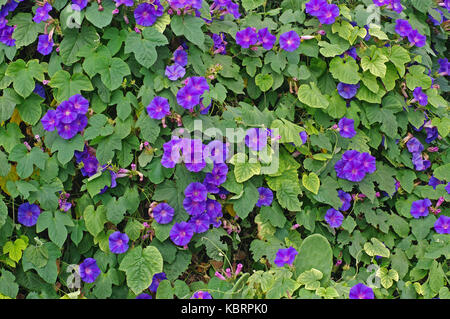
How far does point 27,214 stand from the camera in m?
2.63

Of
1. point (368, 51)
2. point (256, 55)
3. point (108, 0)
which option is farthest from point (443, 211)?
point (108, 0)

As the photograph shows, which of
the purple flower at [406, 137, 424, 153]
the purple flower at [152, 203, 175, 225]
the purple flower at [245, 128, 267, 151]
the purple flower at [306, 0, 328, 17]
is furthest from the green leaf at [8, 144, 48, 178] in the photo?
the purple flower at [406, 137, 424, 153]

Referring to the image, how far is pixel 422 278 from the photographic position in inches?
115

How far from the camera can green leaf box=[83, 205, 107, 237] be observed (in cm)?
259

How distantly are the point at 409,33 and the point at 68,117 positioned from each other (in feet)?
6.12

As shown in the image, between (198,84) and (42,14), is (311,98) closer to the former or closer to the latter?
(198,84)

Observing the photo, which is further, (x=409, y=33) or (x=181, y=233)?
(x=409, y=33)

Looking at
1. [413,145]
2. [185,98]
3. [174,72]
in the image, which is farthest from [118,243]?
[413,145]

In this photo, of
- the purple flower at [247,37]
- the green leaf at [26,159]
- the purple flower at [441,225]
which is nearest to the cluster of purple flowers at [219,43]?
the purple flower at [247,37]

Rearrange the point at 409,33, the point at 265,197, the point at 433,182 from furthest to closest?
the point at 433,182
the point at 409,33
the point at 265,197

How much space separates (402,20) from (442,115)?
60 centimetres

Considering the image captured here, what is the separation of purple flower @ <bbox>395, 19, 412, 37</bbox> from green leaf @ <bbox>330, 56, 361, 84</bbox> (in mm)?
343

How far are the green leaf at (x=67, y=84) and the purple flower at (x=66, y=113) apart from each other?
7cm

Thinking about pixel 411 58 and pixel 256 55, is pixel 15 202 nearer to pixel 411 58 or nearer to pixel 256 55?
pixel 256 55
